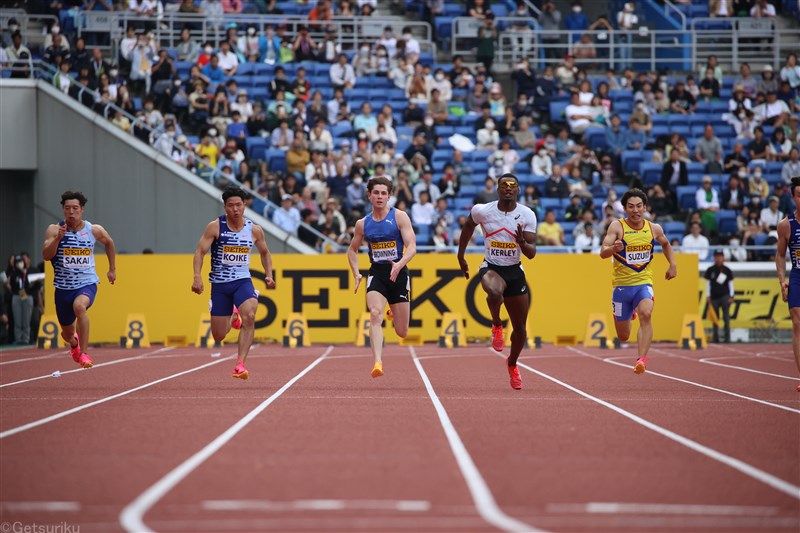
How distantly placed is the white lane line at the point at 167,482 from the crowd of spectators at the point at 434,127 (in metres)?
15.6

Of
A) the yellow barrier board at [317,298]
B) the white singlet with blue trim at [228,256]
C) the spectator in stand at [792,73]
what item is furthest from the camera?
the spectator in stand at [792,73]

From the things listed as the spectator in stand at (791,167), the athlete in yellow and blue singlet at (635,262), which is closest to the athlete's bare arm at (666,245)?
the athlete in yellow and blue singlet at (635,262)

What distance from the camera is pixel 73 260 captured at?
47.9ft

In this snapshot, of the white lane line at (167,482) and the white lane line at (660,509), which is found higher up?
the white lane line at (167,482)

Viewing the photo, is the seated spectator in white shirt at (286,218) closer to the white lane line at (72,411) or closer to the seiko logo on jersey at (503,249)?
the white lane line at (72,411)

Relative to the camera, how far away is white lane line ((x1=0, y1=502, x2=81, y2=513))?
5758mm

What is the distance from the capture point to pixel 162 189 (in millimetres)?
26625

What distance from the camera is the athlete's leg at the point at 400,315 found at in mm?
13172

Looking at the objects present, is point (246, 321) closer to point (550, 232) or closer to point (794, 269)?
point (794, 269)

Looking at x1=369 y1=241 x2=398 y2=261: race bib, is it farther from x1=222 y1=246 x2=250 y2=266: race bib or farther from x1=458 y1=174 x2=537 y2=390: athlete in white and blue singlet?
x1=222 y1=246 x2=250 y2=266: race bib

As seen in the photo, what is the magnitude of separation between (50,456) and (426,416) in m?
3.49

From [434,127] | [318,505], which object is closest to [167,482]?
[318,505]

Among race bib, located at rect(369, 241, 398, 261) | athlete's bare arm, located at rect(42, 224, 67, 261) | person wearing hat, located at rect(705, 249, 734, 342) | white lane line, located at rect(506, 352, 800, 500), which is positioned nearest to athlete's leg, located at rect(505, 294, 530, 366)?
race bib, located at rect(369, 241, 398, 261)

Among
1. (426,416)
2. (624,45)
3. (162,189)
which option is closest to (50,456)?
(426,416)
